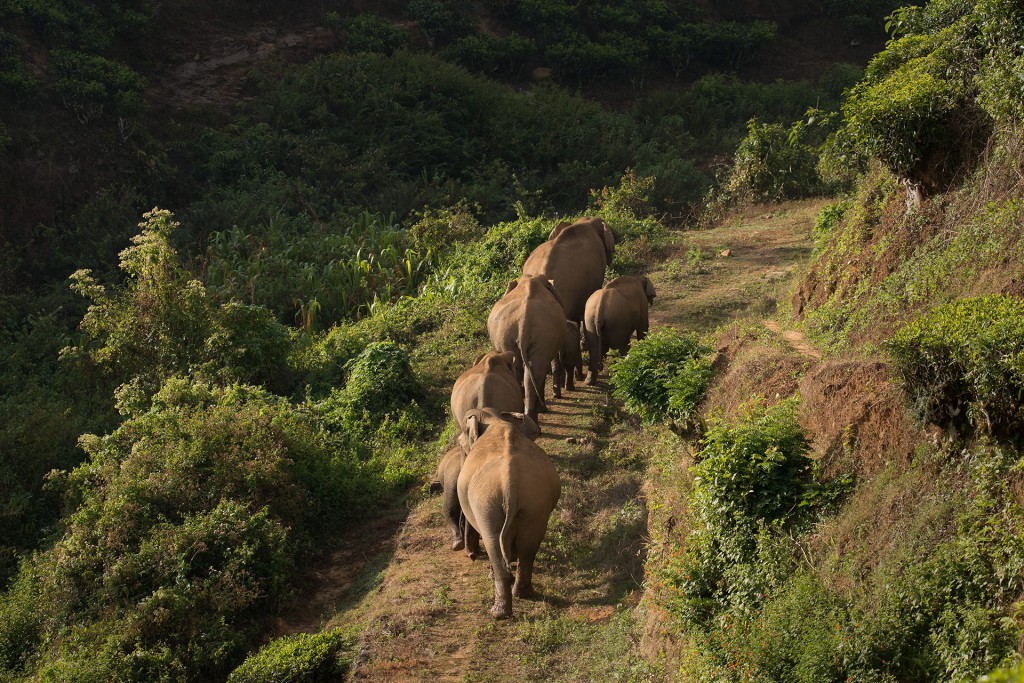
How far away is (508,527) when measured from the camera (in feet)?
28.6

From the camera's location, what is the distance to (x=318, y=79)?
3014cm

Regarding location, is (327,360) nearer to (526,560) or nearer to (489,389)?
(489,389)

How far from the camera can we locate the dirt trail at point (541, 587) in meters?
8.51

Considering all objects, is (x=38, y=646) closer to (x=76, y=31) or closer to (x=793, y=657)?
(x=793, y=657)

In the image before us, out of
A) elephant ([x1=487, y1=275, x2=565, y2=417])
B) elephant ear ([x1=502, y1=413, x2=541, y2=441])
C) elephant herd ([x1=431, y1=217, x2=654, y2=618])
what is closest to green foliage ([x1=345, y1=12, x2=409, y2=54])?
elephant herd ([x1=431, y1=217, x2=654, y2=618])

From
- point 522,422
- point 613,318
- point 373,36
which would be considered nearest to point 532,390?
point 613,318

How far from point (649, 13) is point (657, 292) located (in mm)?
22658

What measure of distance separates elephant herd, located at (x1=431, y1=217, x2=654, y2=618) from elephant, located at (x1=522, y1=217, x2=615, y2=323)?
0.6 inches

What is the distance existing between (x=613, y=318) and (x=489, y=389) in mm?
2550

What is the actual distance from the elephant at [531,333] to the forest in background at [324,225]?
4.87 feet

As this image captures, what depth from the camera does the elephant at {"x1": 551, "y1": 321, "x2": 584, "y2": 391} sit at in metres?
13.2

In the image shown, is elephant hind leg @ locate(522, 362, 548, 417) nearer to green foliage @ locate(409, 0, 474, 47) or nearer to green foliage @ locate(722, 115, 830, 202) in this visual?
green foliage @ locate(722, 115, 830, 202)

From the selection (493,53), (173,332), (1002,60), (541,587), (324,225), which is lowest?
(324,225)

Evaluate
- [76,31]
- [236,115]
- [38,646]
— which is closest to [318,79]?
[236,115]
